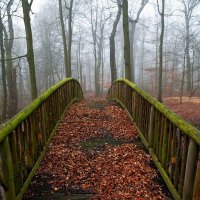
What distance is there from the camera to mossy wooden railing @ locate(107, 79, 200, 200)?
3.21 meters

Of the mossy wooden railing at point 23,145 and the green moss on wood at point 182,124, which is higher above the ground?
the green moss on wood at point 182,124

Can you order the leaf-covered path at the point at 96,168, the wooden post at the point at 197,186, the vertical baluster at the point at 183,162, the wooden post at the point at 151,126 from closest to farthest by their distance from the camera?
the wooden post at the point at 197,186 < the vertical baluster at the point at 183,162 < the leaf-covered path at the point at 96,168 < the wooden post at the point at 151,126

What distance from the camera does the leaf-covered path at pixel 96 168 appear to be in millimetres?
4125

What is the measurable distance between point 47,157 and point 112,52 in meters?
16.0

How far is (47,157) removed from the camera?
5.38 metres

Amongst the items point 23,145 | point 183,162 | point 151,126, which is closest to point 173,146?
point 183,162

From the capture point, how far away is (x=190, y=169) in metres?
3.24

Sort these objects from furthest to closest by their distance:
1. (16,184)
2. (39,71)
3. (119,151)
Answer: (39,71), (119,151), (16,184)

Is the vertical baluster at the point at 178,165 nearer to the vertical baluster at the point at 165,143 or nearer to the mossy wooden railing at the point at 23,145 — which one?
the vertical baluster at the point at 165,143

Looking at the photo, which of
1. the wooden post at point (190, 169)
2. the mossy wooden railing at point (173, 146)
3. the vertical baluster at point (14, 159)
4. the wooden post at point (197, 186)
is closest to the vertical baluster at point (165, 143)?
the mossy wooden railing at point (173, 146)

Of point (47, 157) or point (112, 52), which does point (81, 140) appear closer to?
point (47, 157)

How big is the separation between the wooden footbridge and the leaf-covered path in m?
0.20

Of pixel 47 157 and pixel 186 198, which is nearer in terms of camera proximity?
pixel 186 198

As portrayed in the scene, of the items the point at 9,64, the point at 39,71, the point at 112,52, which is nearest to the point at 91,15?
the point at 39,71
